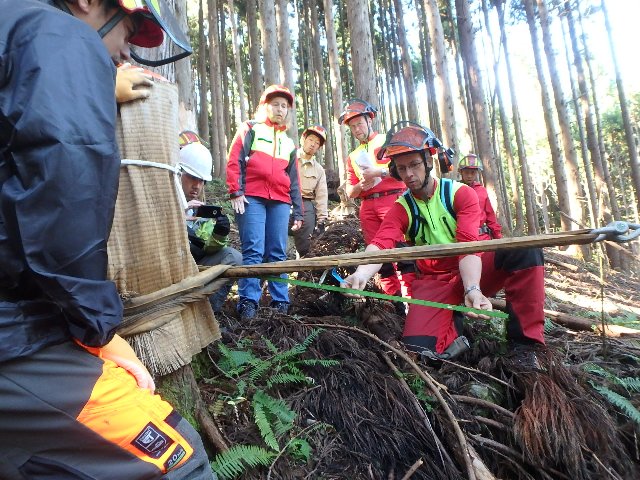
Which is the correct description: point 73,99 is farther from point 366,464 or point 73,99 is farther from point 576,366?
point 576,366

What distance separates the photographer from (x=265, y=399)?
235 cm

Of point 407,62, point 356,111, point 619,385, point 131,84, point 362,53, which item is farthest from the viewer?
point 407,62

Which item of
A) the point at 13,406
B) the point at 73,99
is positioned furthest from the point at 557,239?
the point at 13,406

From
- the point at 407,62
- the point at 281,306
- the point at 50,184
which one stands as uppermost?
the point at 407,62

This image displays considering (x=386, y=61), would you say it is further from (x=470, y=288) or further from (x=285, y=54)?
(x=470, y=288)

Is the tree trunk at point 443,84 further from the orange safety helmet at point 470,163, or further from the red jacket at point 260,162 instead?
the red jacket at point 260,162

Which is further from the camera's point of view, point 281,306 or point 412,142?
point 281,306

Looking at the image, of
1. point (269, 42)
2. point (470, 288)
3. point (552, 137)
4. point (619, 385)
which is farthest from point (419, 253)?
point (552, 137)

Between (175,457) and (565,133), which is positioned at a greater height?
(565,133)

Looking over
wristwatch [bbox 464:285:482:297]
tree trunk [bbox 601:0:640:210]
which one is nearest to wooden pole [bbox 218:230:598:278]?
wristwatch [bbox 464:285:482:297]

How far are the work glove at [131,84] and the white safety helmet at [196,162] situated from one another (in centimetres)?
205

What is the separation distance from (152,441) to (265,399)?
118 cm

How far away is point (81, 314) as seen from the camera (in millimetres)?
1132

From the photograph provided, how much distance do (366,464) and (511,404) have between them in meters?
1.17
